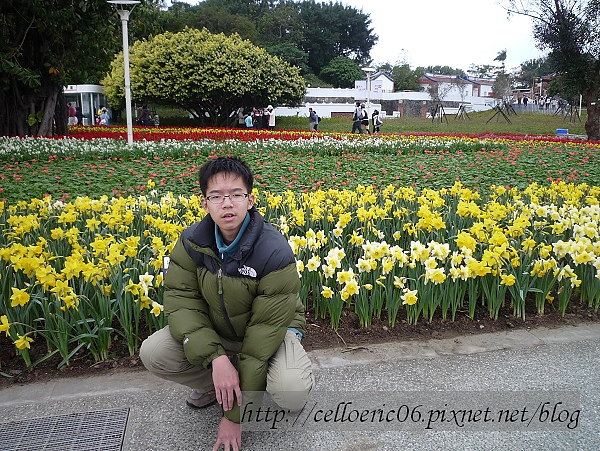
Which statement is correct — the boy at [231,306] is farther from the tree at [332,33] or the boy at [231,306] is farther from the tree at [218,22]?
the tree at [332,33]

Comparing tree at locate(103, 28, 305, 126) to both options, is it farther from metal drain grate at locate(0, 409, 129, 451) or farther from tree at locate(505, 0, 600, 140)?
metal drain grate at locate(0, 409, 129, 451)

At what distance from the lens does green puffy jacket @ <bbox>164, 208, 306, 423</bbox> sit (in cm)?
207

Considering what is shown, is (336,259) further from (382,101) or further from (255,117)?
(382,101)

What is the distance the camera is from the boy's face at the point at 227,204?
2.12m

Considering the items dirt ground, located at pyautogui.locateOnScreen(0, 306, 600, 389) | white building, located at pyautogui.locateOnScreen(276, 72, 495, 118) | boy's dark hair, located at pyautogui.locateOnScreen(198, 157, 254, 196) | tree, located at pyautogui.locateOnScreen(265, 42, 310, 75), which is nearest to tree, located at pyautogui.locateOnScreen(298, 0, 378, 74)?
tree, located at pyautogui.locateOnScreen(265, 42, 310, 75)

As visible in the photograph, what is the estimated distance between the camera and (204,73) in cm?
2242

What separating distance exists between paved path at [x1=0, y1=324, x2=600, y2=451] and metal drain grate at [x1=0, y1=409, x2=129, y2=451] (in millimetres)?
40

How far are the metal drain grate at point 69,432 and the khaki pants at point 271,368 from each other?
0.29m

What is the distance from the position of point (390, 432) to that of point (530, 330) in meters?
1.42

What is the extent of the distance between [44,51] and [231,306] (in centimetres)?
1407

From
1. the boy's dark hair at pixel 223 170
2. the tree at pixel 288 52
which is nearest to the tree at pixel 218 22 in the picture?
the tree at pixel 288 52

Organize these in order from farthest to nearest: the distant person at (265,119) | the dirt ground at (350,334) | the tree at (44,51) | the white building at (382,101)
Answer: the white building at (382,101)
the distant person at (265,119)
the tree at (44,51)
the dirt ground at (350,334)

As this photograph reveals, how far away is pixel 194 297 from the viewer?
2.22 metres

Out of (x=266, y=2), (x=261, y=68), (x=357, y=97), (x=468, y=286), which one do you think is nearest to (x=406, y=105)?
(x=357, y=97)
